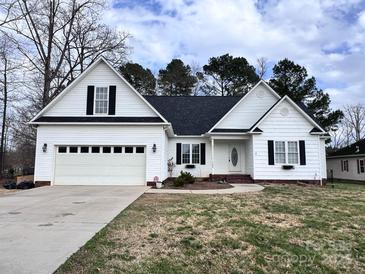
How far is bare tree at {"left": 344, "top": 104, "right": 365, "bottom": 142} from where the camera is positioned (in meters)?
44.3

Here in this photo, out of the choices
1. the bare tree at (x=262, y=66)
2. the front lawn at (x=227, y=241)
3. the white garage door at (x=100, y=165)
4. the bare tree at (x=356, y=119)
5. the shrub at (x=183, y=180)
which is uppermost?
the bare tree at (x=262, y=66)

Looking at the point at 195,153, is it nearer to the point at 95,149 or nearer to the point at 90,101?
the point at 95,149

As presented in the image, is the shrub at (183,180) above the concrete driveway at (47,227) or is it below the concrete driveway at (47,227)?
above

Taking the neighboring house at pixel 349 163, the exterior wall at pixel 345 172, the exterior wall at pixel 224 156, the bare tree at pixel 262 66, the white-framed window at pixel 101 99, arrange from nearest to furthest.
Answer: the white-framed window at pixel 101 99
the exterior wall at pixel 224 156
the neighboring house at pixel 349 163
the exterior wall at pixel 345 172
the bare tree at pixel 262 66

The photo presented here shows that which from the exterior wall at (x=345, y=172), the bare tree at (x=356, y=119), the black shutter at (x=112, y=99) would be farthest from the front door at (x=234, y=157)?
the bare tree at (x=356, y=119)

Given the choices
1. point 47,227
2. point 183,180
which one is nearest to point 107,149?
point 183,180

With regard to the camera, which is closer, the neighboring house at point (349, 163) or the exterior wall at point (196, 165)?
the exterior wall at point (196, 165)

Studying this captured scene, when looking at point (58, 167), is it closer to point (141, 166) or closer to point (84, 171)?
point (84, 171)

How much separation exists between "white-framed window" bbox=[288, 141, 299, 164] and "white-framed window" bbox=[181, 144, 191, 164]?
20.4 ft

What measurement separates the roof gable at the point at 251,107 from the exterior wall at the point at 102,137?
472 centimetres

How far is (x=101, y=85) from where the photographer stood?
1611 centimetres

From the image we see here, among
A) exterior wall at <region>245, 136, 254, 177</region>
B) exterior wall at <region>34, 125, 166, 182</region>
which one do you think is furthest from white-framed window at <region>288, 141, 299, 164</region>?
exterior wall at <region>34, 125, 166, 182</region>

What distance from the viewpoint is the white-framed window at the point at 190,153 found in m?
19.1

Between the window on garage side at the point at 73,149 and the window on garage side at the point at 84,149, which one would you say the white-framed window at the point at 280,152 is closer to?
the window on garage side at the point at 84,149
